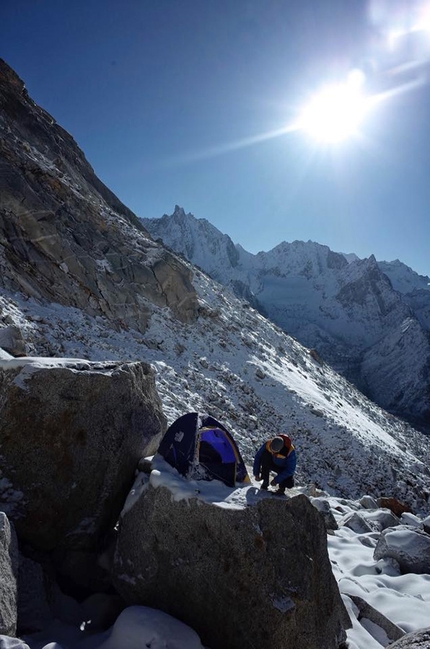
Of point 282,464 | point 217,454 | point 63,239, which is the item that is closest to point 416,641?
point 282,464

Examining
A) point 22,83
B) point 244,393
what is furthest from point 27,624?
point 22,83

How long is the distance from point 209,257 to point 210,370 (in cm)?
15556

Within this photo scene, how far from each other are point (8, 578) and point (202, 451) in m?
3.03

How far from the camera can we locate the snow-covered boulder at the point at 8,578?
3252mm

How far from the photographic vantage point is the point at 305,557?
4414mm

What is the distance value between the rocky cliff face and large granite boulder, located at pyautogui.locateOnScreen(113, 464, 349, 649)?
595 inches

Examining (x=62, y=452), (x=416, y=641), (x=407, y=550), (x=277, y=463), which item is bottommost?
(x=62, y=452)

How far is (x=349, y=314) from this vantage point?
572ft

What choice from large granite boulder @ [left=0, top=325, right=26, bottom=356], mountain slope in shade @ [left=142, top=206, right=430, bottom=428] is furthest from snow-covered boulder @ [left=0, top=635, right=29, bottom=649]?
mountain slope in shade @ [left=142, top=206, right=430, bottom=428]

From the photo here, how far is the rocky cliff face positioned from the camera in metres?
19.0

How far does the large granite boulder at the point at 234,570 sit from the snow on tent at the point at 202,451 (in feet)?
2.09

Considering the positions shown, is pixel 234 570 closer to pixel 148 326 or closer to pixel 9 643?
pixel 9 643

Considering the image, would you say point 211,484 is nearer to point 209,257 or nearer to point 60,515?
point 60,515

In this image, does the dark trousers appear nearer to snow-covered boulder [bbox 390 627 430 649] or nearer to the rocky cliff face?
snow-covered boulder [bbox 390 627 430 649]
